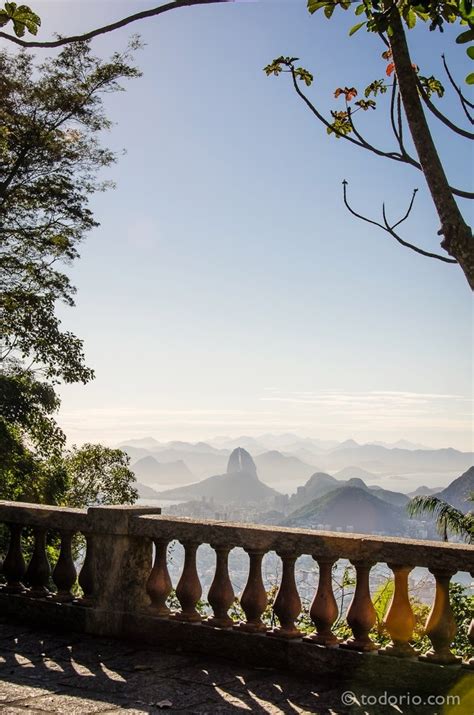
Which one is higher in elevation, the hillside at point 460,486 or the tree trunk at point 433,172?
the tree trunk at point 433,172

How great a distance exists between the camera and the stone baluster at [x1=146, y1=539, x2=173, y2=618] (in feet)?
21.1

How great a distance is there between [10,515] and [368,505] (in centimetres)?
14776

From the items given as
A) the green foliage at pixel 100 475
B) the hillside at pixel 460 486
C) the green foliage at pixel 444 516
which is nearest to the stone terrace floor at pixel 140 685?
the green foliage at pixel 444 516

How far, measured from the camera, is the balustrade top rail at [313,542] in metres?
5.21

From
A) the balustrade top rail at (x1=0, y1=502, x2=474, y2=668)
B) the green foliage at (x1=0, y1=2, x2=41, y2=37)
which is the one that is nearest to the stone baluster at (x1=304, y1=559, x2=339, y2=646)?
the balustrade top rail at (x1=0, y1=502, x2=474, y2=668)

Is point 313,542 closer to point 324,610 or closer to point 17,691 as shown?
point 324,610

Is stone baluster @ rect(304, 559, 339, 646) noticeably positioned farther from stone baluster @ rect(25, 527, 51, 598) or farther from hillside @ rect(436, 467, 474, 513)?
hillside @ rect(436, 467, 474, 513)

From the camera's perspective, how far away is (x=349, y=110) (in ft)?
21.3

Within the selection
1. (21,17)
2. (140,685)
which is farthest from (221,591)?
(21,17)

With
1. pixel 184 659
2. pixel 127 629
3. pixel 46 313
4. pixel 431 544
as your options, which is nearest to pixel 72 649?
pixel 127 629

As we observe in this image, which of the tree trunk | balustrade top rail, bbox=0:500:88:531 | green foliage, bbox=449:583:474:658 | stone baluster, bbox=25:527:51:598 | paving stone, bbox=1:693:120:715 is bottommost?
green foliage, bbox=449:583:474:658

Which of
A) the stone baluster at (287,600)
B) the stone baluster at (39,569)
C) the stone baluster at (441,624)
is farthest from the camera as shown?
the stone baluster at (39,569)

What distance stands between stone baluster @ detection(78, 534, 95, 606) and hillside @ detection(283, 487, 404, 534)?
12931 centimetres

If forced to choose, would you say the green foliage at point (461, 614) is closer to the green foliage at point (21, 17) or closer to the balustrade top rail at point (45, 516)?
the balustrade top rail at point (45, 516)
